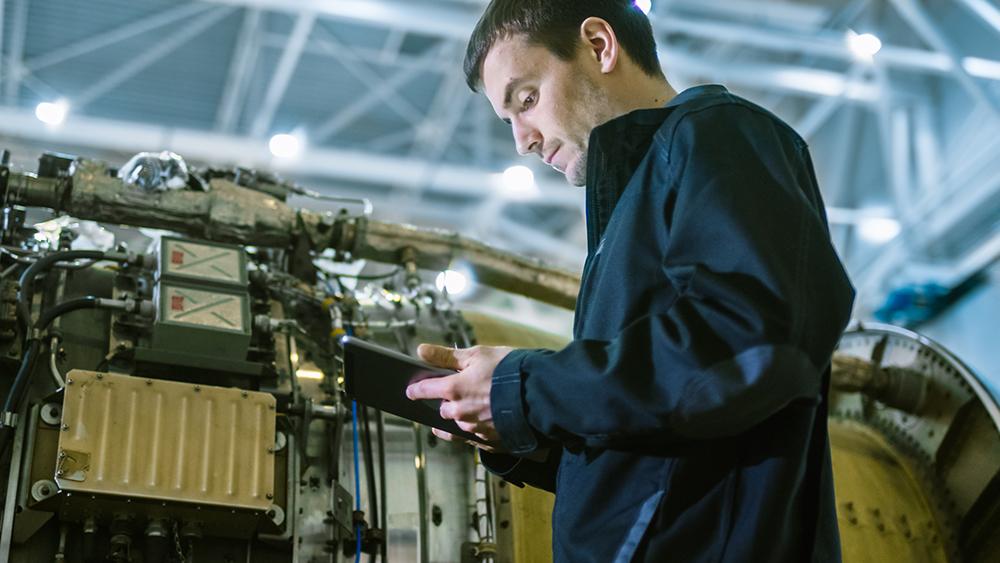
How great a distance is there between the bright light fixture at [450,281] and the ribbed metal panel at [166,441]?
107cm

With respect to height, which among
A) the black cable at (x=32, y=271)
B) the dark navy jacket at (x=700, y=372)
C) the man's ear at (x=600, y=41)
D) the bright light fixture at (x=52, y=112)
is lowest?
the dark navy jacket at (x=700, y=372)

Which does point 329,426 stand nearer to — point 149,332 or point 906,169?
point 149,332

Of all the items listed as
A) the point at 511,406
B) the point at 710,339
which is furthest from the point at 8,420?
the point at 710,339

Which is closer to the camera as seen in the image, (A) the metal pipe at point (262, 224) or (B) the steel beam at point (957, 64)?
(A) the metal pipe at point (262, 224)

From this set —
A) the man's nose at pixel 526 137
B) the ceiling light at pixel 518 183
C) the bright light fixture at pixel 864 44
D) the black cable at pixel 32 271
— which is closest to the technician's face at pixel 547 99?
the man's nose at pixel 526 137

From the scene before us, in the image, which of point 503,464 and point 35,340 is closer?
point 503,464

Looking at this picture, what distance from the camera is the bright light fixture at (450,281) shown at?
153 inches

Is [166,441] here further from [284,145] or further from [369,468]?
[284,145]

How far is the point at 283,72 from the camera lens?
9414mm

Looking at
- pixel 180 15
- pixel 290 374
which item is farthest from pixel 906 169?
pixel 290 374

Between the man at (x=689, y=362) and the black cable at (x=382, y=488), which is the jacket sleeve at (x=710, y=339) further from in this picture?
the black cable at (x=382, y=488)

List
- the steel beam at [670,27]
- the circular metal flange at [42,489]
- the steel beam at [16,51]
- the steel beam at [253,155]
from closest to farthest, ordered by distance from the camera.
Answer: the circular metal flange at [42,489]
the steel beam at [670,27]
the steel beam at [16,51]
the steel beam at [253,155]

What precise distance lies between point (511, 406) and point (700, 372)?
0.93 ft

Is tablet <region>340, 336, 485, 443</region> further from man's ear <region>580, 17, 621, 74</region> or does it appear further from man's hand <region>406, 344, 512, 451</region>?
man's ear <region>580, 17, 621, 74</region>
